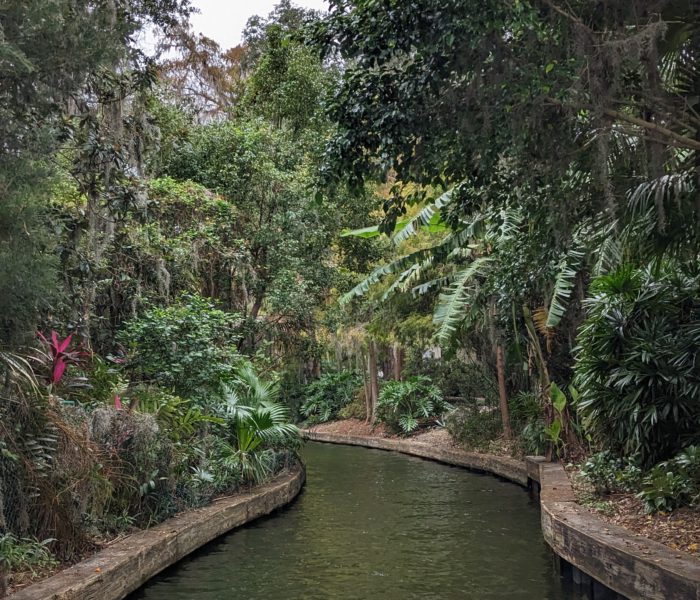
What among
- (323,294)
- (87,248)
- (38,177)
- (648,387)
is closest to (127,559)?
(38,177)

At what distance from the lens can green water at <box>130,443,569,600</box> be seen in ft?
28.2

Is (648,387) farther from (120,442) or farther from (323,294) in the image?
(323,294)

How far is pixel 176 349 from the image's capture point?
493 inches

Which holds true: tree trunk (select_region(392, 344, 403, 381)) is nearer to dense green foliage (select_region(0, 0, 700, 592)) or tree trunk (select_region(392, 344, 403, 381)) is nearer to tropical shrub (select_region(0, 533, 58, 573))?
dense green foliage (select_region(0, 0, 700, 592))

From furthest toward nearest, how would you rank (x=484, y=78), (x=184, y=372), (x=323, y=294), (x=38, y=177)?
(x=323, y=294)
(x=184, y=372)
(x=484, y=78)
(x=38, y=177)

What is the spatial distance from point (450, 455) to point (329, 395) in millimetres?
13531

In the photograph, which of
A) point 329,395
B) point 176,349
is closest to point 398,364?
point 329,395

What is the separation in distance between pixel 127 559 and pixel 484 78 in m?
5.93

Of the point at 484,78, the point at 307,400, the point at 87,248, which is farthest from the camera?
the point at 307,400

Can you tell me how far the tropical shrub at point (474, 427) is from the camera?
2016 cm

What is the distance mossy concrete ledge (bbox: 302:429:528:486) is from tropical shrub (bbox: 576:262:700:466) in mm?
5161

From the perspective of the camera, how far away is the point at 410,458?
72.2ft

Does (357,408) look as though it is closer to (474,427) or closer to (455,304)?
(474,427)

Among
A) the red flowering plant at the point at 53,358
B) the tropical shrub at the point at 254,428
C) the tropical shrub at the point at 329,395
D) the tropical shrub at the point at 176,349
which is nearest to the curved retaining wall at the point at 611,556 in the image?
the tropical shrub at the point at 254,428
